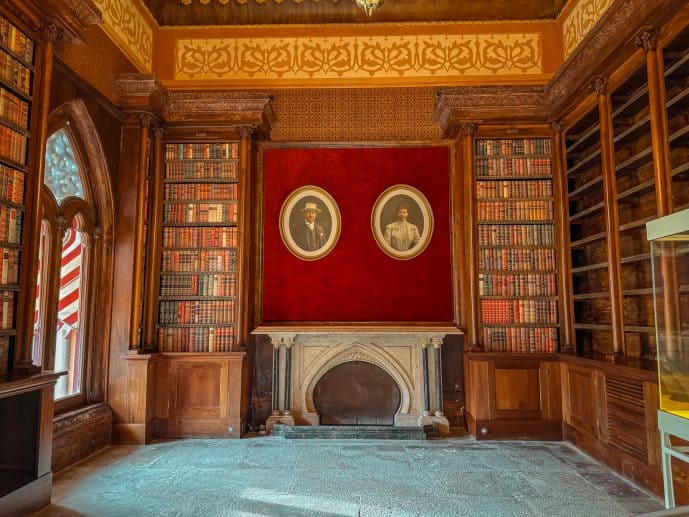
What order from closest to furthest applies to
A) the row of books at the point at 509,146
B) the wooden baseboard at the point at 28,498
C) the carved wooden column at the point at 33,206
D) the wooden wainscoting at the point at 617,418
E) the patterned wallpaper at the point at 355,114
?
the wooden baseboard at the point at 28,498 → the carved wooden column at the point at 33,206 → the wooden wainscoting at the point at 617,418 → the row of books at the point at 509,146 → the patterned wallpaper at the point at 355,114

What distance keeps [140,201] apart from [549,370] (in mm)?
4283

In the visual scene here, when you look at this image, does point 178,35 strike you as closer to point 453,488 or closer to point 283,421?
point 283,421

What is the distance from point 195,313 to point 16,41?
2.78 meters

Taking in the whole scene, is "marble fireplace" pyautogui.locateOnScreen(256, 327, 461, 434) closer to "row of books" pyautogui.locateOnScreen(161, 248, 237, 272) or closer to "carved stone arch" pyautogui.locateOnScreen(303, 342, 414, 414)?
"carved stone arch" pyautogui.locateOnScreen(303, 342, 414, 414)

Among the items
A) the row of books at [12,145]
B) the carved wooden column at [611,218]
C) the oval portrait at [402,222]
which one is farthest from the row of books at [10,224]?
the carved wooden column at [611,218]

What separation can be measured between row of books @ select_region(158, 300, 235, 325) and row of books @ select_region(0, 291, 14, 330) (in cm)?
196

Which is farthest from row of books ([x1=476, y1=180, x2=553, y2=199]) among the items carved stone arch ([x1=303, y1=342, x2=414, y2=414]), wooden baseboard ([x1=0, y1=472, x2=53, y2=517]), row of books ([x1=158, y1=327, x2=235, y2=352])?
wooden baseboard ([x1=0, y1=472, x2=53, y2=517])

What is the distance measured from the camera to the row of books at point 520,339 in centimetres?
502

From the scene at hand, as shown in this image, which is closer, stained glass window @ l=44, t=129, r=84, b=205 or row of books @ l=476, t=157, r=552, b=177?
stained glass window @ l=44, t=129, r=84, b=205

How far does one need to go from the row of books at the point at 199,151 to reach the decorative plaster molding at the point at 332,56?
900 millimetres

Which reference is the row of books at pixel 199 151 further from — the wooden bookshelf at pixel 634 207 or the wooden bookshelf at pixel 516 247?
the wooden bookshelf at pixel 634 207

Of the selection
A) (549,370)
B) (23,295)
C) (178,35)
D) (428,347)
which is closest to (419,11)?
(178,35)

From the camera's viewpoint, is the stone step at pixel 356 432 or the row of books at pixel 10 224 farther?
the stone step at pixel 356 432

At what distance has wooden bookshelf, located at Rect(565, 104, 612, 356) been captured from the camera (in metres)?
4.73
